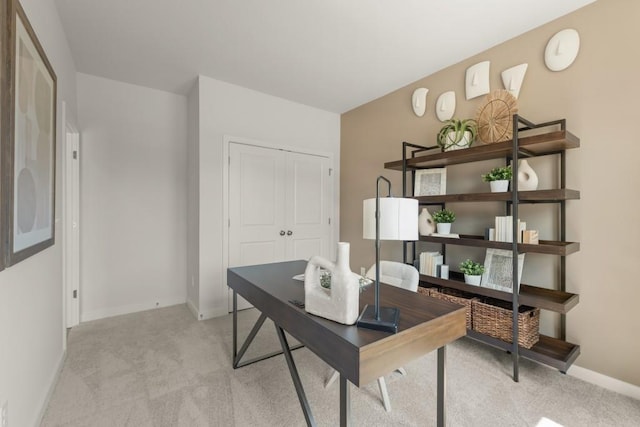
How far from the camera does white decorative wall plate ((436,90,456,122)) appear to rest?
283 cm

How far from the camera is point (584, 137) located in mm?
2059

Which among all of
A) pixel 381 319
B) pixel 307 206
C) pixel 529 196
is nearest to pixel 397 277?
pixel 381 319

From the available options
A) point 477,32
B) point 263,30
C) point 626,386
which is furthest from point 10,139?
point 626,386

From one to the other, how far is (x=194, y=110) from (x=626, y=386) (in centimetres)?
436

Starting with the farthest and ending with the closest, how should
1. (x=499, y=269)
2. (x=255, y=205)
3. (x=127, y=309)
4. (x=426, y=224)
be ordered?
(x=255, y=205) → (x=127, y=309) → (x=426, y=224) → (x=499, y=269)

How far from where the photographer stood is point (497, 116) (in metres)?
2.32

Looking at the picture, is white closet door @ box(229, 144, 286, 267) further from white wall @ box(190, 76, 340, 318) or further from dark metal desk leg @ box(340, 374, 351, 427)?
dark metal desk leg @ box(340, 374, 351, 427)

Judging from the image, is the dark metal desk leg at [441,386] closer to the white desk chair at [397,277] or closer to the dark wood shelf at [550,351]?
the white desk chair at [397,277]

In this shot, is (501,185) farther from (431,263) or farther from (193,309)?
(193,309)

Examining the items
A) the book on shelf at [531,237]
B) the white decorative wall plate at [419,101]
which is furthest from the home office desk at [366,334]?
the white decorative wall plate at [419,101]

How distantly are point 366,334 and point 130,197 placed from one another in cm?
327

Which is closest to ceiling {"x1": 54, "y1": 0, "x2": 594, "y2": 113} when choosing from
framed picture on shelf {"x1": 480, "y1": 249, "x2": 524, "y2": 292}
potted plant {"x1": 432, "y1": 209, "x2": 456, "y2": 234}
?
potted plant {"x1": 432, "y1": 209, "x2": 456, "y2": 234}

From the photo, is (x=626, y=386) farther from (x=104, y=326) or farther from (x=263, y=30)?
(x=104, y=326)

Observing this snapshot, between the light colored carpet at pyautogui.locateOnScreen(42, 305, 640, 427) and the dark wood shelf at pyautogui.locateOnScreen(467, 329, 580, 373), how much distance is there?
0.59 ft
